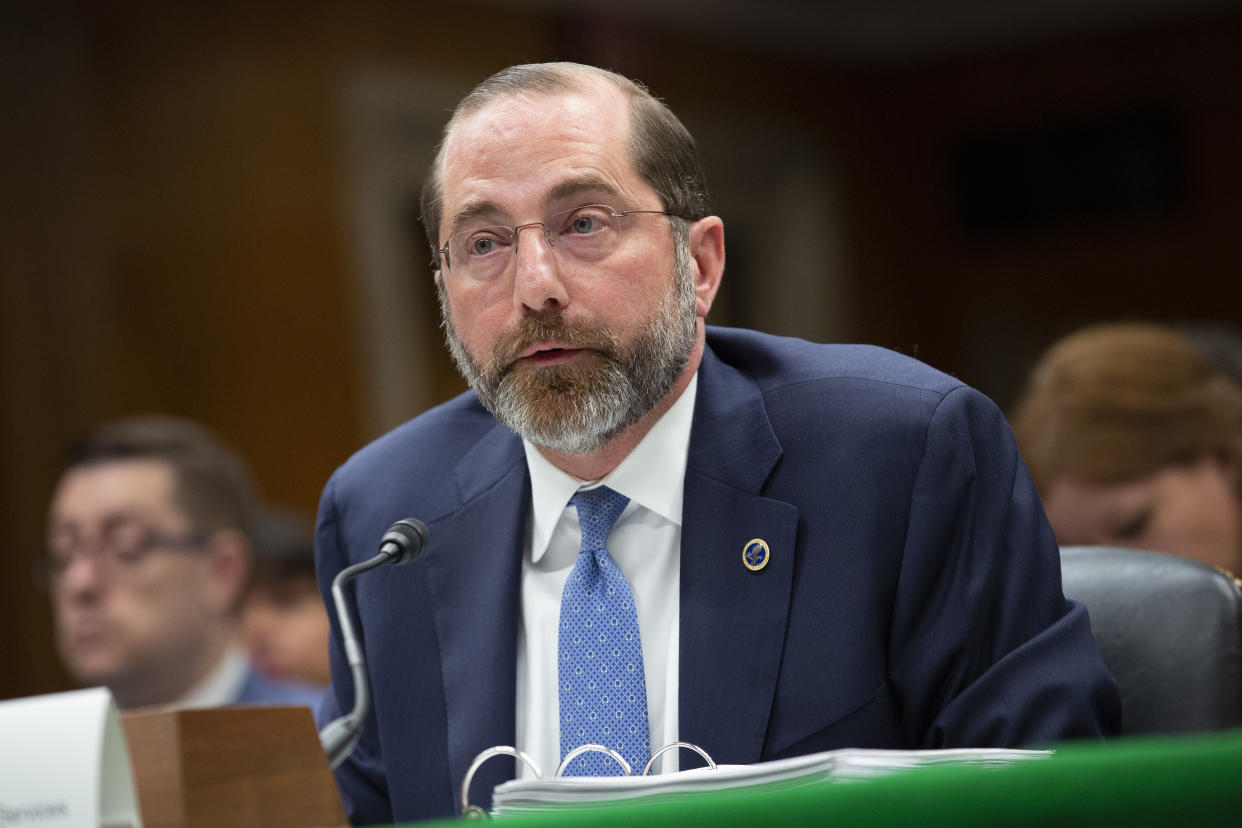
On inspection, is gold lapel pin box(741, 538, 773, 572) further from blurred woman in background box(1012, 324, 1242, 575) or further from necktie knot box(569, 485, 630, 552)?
blurred woman in background box(1012, 324, 1242, 575)

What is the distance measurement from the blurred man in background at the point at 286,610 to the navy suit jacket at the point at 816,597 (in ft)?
7.49

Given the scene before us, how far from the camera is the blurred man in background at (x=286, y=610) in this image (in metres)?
3.98

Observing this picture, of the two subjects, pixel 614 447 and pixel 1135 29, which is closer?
pixel 614 447

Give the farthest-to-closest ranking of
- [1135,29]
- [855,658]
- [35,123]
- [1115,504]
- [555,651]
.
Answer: [1135,29] < [35,123] < [1115,504] < [555,651] < [855,658]

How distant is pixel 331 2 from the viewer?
5270 mm

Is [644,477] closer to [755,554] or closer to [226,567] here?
[755,554]

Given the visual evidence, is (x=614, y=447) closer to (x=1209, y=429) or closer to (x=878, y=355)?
(x=878, y=355)

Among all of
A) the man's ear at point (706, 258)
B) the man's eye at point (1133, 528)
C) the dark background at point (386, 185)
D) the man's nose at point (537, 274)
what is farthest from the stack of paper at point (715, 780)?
the dark background at point (386, 185)

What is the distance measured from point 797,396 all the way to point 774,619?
0.27 metres

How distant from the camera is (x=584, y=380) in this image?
1.59m

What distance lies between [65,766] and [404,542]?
0.41 metres

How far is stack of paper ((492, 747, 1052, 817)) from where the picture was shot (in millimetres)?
1078

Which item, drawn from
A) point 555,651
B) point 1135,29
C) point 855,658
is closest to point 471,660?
point 555,651

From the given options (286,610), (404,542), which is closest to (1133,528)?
(404,542)
